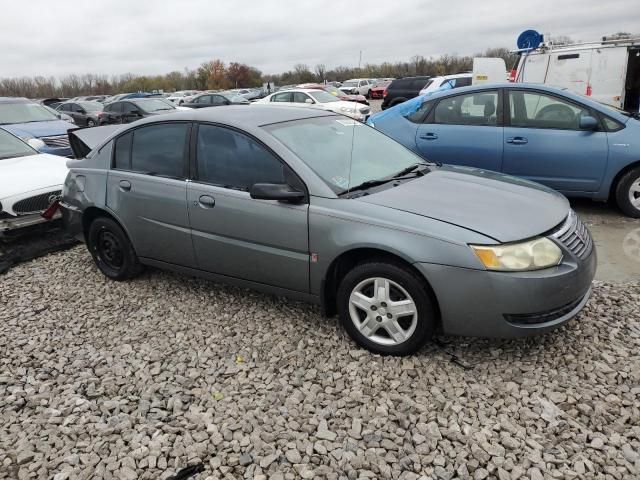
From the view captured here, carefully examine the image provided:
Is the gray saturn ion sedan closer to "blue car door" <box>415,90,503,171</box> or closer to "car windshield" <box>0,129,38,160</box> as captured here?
"blue car door" <box>415,90,503,171</box>

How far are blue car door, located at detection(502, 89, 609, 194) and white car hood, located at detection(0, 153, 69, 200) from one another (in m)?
A: 5.26

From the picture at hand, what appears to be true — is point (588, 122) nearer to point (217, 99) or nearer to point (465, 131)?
point (465, 131)

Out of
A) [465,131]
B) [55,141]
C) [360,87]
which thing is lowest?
[55,141]

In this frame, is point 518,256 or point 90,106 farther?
point 90,106

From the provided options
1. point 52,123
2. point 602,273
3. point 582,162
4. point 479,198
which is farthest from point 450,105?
point 52,123

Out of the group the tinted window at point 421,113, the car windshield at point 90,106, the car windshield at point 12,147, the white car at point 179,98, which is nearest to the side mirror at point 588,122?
the tinted window at point 421,113

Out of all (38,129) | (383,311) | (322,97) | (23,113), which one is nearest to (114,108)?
(322,97)

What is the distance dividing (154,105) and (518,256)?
16945 mm

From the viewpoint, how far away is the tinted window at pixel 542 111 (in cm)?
573

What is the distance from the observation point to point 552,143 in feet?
18.8

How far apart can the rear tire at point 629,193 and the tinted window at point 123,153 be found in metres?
5.11

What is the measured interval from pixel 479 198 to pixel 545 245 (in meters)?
0.55

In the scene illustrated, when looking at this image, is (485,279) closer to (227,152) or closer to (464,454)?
(464,454)

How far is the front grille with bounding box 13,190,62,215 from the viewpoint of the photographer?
17.9ft
